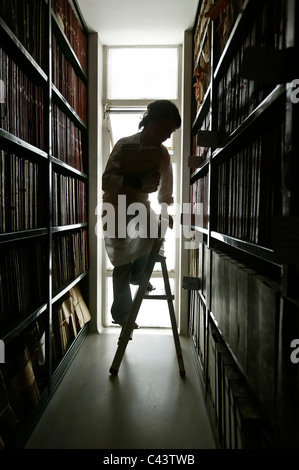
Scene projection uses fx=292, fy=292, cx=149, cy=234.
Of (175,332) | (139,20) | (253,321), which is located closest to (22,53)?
(253,321)

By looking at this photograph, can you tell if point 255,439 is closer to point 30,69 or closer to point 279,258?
point 279,258

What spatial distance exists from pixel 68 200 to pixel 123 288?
652 millimetres

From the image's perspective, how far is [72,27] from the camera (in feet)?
6.12

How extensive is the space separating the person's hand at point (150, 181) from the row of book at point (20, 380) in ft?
3.27

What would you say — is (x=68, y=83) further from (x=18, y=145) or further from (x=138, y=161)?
(x=18, y=145)

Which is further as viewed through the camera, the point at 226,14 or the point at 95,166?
the point at 95,166

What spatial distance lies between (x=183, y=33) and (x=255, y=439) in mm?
2530

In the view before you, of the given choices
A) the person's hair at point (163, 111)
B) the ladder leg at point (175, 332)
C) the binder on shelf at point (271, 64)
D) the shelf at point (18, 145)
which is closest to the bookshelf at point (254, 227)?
the binder on shelf at point (271, 64)

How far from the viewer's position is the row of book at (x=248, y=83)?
2.41 ft

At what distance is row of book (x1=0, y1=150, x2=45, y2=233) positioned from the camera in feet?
3.47
